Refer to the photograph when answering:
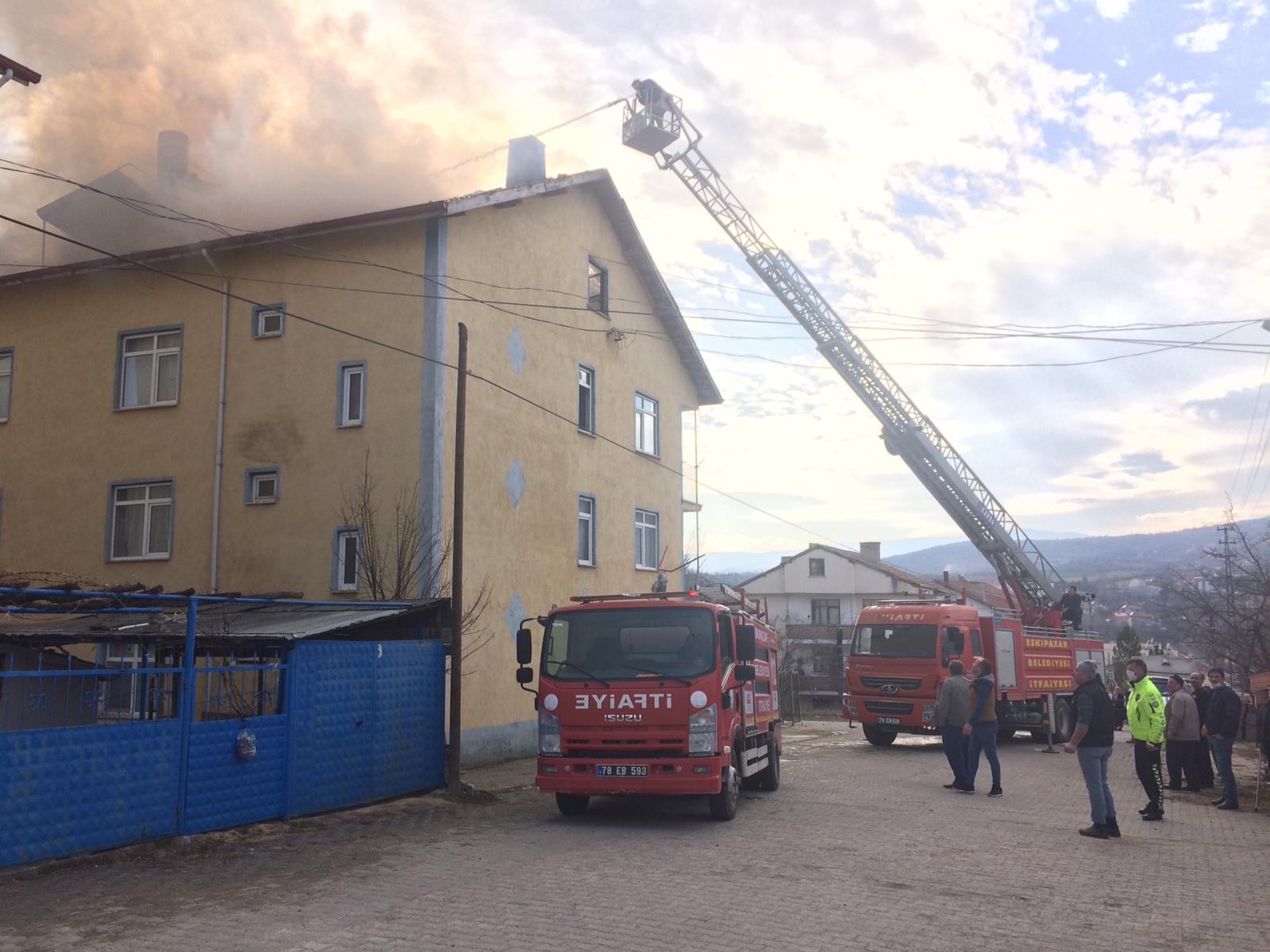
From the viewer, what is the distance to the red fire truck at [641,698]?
1154 centimetres

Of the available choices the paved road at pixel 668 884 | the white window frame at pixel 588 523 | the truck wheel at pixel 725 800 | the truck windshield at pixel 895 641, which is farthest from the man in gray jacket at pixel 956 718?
the white window frame at pixel 588 523

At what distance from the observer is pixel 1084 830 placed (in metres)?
11.1

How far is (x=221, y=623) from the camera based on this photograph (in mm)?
12391

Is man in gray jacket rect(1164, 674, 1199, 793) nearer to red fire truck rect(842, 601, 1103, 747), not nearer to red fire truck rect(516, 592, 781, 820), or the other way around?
red fire truck rect(842, 601, 1103, 747)

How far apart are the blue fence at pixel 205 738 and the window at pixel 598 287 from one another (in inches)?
439

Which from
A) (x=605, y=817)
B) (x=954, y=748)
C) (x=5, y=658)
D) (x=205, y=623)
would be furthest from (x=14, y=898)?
(x=954, y=748)

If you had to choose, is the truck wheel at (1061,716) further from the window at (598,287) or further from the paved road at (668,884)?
the window at (598,287)

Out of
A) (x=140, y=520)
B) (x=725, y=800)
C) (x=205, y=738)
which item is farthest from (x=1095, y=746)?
(x=140, y=520)

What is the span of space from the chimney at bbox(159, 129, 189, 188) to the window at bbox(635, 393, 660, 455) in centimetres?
1039

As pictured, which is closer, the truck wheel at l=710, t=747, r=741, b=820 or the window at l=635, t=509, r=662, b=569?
the truck wheel at l=710, t=747, r=741, b=820

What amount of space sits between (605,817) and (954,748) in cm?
536

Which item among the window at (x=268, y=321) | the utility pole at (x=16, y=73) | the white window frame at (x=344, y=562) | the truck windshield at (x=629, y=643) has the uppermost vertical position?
the utility pole at (x=16, y=73)

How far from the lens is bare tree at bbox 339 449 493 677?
17156mm

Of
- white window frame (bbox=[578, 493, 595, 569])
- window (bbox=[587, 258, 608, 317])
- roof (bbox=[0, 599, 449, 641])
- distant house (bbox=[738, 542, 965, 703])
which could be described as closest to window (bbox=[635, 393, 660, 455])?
window (bbox=[587, 258, 608, 317])
